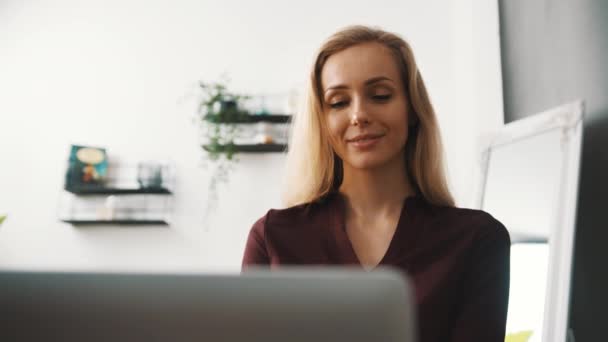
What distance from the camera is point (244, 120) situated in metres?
3.14

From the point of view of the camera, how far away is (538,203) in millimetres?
1820

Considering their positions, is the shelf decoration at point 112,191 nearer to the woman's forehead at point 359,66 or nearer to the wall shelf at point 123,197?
the wall shelf at point 123,197

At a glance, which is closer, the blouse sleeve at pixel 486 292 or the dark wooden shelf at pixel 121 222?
the blouse sleeve at pixel 486 292

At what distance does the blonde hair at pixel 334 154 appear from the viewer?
41.1 inches

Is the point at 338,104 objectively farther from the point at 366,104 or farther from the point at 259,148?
the point at 259,148

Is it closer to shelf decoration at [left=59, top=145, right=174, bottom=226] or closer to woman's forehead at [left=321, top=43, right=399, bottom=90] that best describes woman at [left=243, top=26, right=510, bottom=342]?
woman's forehead at [left=321, top=43, right=399, bottom=90]

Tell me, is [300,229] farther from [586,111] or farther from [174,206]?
[174,206]

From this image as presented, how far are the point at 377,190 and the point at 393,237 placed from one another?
14 cm

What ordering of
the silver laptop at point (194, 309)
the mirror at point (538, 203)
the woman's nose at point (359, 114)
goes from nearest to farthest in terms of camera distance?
1. the silver laptop at point (194, 309)
2. the woman's nose at point (359, 114)
3. the mirror at point (538, 203)

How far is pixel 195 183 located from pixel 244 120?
516 millimetres

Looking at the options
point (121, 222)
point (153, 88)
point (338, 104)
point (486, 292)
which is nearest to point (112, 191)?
point (121, 222)

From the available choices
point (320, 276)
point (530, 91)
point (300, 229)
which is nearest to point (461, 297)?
point (300, 229)

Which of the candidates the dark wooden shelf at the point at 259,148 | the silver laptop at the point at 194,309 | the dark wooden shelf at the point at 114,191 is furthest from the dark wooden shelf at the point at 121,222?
the silver laptop at the point at 194,309

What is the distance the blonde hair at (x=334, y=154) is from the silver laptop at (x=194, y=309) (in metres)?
0.77
